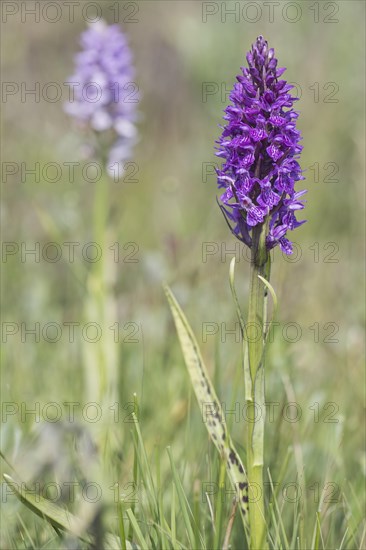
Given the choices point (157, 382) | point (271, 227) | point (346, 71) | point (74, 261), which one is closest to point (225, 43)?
point (346, 71)

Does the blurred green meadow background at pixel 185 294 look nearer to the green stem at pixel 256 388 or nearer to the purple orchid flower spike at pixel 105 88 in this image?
the green stem at pixel 256 388

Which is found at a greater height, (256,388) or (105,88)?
(105,88)

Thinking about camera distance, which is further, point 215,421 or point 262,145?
point 215,421

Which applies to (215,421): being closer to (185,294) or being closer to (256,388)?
(256,388)

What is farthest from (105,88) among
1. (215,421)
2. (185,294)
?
(215,421)

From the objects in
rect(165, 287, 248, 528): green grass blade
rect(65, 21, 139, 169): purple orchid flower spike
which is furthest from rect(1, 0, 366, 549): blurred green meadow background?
rect(65, 21, 139, 169): purple orchid flower spike

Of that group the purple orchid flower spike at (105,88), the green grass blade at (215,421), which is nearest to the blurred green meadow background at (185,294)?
the green grass blade at (215,421)

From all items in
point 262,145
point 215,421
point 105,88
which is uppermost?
point 105,88
